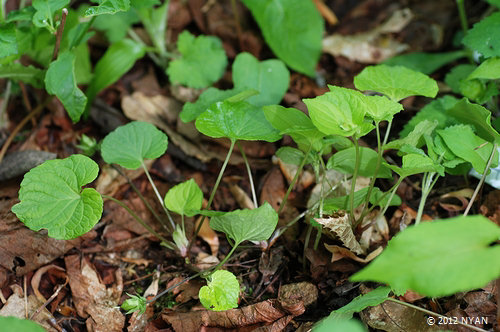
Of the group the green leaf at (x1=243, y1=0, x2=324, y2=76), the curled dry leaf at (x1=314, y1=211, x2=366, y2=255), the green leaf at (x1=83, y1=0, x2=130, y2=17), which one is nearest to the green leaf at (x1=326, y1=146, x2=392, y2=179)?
the curled dry leaf at (x1=314, y1=211, x2=366, y2=255)

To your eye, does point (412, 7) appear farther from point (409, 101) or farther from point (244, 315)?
point (244, 315)

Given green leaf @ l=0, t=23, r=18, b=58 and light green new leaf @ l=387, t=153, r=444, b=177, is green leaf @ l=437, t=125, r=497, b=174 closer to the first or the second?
light green new leaf @ l=387, t=153, r=444, b=177

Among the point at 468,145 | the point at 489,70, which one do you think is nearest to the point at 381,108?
the point at 468,145

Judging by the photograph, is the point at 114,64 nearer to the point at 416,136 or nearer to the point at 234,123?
the point at 234,123

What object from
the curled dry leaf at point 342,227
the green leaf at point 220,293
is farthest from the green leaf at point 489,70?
the green leaf at point 220,293

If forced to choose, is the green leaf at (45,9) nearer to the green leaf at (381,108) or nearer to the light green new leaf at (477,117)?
the green leaf at (381,108)

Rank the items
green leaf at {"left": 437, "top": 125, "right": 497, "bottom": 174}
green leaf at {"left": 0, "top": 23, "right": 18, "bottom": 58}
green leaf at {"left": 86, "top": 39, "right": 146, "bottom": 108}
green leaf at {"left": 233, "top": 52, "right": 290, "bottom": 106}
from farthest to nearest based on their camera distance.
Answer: green leaf at {"left": 86, "top": 39, "right": 146, "bottom": 108}, green leaf at {"left": 233, "top": 52, "right": 290, "bottom": 106}, green leaf at {"left": 0, "top": 23, "right": 18, "bottom": 58}, green leaf at {"left": 437, "top": 125, "right": 497, "bottom": 174}

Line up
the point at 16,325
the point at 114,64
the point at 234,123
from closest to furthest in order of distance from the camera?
the point at 16,325 < the point at 234,123 < the point at 114,64
